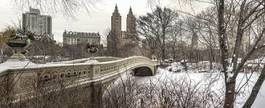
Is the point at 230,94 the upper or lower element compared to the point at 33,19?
lower

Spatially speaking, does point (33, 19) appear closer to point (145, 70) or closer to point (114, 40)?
point (145, 70)

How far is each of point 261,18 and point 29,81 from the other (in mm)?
6876

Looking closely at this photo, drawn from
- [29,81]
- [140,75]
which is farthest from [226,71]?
[140,75]

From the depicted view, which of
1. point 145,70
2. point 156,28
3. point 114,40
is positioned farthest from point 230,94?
point 114,40

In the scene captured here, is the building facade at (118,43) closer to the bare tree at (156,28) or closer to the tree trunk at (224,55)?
the bare tree at (156,28)

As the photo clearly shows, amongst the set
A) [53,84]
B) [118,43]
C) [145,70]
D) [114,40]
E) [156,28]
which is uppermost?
[156,28]

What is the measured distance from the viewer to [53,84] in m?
10.6

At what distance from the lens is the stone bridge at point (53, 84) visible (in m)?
Result: 8.20

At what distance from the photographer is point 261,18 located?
815cm

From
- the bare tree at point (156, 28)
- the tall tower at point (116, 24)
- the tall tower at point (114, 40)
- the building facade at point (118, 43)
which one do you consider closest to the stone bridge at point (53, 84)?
the bare tree at point (156, 28)

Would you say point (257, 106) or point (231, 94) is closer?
point (231, 94)

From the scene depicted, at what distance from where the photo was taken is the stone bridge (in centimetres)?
820

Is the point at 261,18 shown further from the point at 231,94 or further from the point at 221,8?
the point at 231,94

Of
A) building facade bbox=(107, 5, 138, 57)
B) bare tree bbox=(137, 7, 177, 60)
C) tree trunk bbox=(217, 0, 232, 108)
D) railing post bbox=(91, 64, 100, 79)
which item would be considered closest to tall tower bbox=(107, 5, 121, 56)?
building facade bbox=(107, 5, 138, 57)
